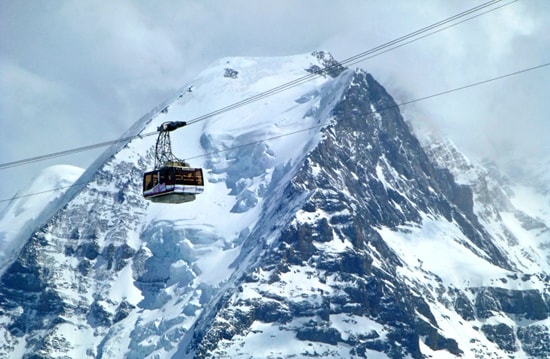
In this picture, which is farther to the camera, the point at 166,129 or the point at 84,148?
the point at 84,148

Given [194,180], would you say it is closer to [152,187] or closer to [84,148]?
[152,187]

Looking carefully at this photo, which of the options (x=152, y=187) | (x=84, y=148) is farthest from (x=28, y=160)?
(x=152, y=187)

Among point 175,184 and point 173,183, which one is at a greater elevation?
point 173,183

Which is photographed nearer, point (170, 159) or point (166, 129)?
point (166, 129)

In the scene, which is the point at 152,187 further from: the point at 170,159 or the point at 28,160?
the point at 28,160

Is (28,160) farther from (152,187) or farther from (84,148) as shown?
(152,187)

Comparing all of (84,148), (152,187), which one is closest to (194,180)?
(152,187)
